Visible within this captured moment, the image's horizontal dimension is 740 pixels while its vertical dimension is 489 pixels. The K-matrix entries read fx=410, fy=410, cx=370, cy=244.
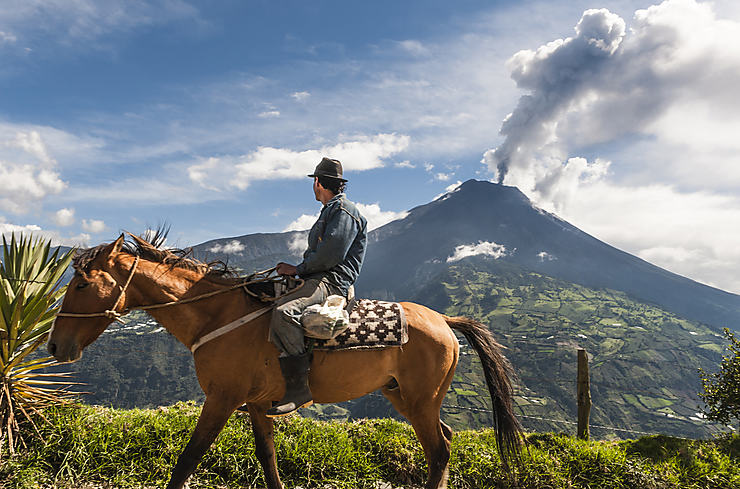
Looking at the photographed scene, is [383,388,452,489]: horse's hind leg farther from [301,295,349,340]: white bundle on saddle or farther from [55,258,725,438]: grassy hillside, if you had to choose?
[55,258,725,438]: grassy hillside

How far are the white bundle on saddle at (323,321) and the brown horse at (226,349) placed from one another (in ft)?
0.96

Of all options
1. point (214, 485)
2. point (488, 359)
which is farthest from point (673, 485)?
point (214, 485)

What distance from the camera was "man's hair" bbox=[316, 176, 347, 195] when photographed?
3973 millimetres

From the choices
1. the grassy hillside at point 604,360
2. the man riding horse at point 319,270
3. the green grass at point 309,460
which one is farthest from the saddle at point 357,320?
the grassy hillside at point 604,360

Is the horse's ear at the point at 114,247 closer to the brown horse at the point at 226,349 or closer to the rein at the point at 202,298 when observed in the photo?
the brown horse at the point at 226,349

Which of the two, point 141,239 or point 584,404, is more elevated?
point 141,239

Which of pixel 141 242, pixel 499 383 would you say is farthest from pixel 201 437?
pixel 499 383

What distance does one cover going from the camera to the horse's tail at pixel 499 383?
465cm

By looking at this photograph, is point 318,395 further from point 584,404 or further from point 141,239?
point 584,404

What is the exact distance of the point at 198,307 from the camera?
358 cm

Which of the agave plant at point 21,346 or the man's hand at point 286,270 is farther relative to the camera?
the agave plant at point 21,346

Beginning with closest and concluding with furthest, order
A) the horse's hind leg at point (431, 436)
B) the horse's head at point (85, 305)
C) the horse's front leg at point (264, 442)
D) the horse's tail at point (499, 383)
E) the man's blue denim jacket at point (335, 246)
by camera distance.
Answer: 1. the horse's head at point (85, 305)
2. the man's blue denim jacket at point (335, 246)
3. the horse's front leg at point (264, 442)
4. the horse's hind leg at point (431, 436)
5. the horse's tail at point (499, 383)

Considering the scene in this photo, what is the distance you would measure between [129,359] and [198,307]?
179182mm

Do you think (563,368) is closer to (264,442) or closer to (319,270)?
(264,442)
